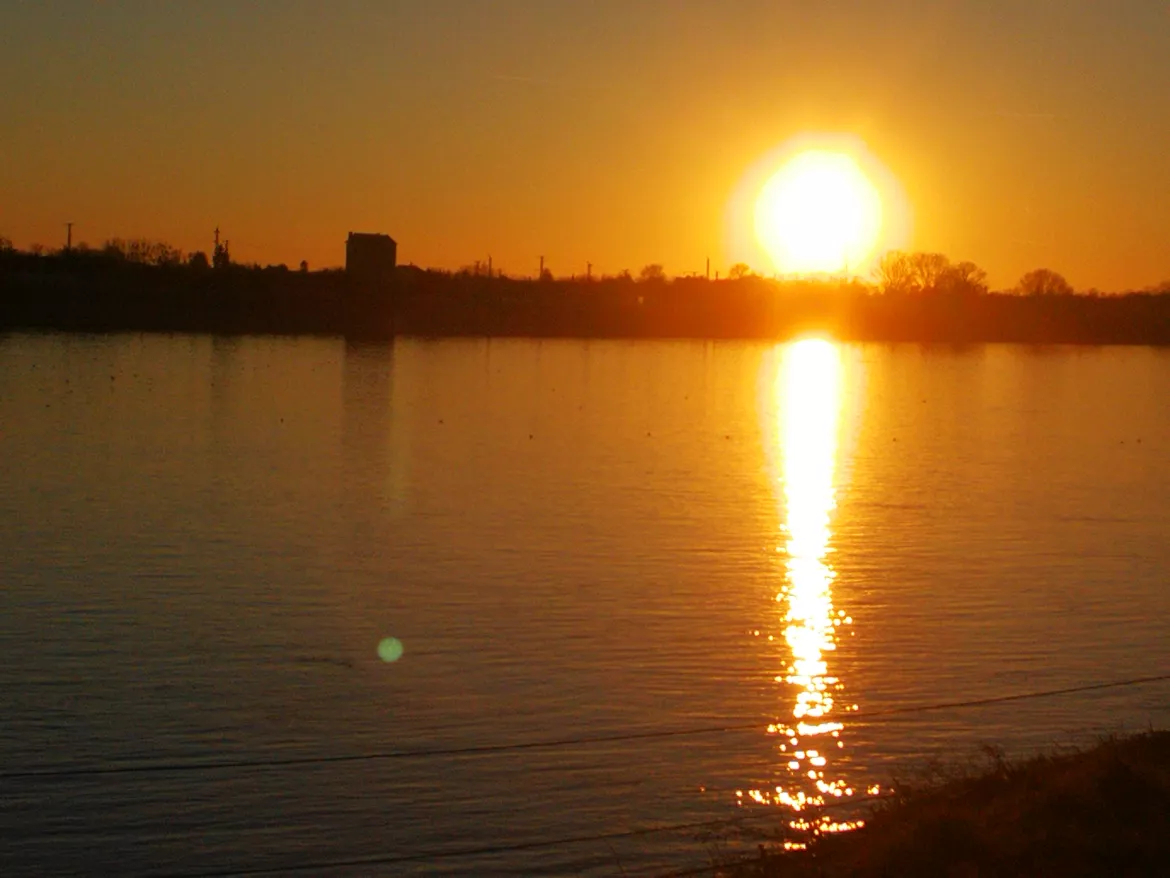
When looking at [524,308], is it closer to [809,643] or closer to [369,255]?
[369,255]

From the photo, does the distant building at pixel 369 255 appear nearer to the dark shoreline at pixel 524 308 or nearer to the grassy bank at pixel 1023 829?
the dark shoreline at pixel 524 308

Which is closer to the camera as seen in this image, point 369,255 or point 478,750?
point 478,750

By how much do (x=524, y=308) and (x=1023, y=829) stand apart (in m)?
113

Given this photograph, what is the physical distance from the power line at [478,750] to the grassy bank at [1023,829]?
2446 millimetres

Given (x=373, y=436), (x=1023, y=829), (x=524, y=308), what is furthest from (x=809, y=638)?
(x=524, y=308)

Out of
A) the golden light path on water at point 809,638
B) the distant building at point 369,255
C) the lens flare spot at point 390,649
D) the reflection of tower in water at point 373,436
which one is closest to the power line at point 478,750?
the golden light path on water at point 809,638

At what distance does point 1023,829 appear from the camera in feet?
22.4

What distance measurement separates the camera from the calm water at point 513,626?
8781 millimetres

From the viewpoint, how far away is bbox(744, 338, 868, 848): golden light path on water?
9.15 meters

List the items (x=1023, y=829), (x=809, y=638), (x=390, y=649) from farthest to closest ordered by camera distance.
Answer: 1. (x=809, y=638)
2. (x=390, y=649)
3. (x=1023, y=829)

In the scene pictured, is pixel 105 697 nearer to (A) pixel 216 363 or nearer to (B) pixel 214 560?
(B) pixel 214 560

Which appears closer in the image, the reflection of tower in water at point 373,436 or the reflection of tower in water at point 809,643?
the reflection of tower in water at point 809,643

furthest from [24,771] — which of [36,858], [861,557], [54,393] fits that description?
[54,393]

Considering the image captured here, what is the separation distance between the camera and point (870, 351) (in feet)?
354
